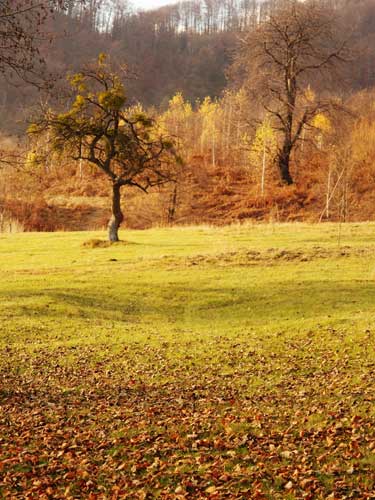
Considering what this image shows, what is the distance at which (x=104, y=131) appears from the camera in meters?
31.6

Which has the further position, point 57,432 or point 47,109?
point 47,109

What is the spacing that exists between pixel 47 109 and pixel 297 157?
36515 millimetres

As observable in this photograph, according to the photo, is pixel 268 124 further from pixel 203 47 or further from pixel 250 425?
pixel 203 47

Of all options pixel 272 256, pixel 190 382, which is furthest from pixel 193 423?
pixel 272 256

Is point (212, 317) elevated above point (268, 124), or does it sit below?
below

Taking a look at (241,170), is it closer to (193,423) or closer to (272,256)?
(272,256)

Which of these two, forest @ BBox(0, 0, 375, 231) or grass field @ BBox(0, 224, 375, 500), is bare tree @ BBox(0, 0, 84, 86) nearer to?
grass field @ BBox(0, 224, 375, 500)

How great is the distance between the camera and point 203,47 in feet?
473

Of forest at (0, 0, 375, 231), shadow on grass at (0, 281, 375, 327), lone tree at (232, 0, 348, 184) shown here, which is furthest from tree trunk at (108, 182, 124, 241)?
lone tree at (232, 0, 348, 184)

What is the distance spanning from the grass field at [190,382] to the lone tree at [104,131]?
914 cm

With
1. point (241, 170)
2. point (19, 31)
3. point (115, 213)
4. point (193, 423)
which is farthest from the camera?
point (241, 170)

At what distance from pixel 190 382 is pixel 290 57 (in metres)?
46.6

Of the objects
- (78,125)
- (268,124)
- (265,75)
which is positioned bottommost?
(78,125)

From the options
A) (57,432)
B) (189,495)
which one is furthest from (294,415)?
(57,432)
